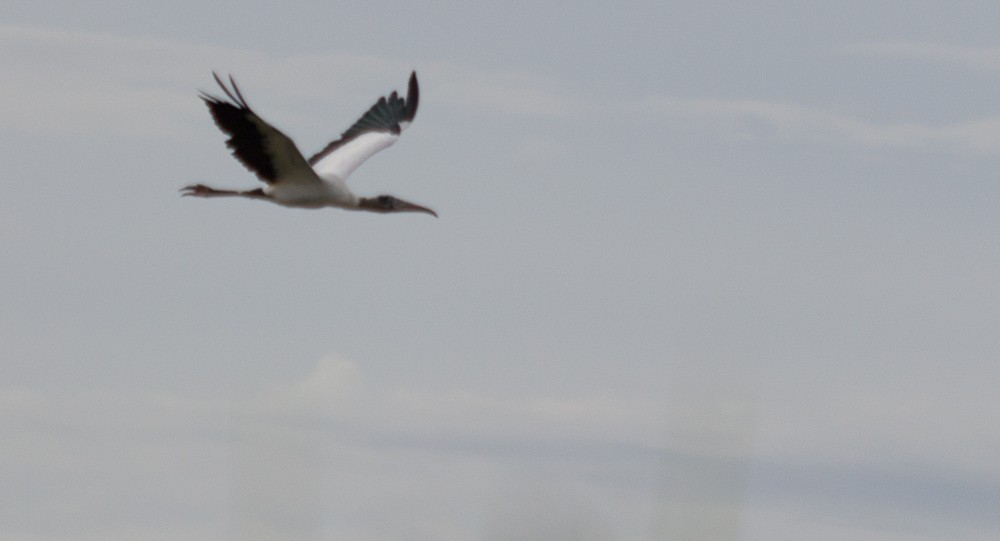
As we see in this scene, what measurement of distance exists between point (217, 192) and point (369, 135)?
312 inches

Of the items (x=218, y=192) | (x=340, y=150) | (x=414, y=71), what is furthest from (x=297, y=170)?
(x=414, y=71)

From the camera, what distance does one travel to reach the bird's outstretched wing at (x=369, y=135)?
37728 millimetres

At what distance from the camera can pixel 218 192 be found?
32719 mm

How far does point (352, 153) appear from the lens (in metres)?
38.7

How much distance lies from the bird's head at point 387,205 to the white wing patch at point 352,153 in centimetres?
75

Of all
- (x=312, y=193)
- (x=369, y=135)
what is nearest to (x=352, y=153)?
(x=369, y=135)

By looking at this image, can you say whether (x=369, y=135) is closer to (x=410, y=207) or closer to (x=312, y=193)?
(x=410, y=207)

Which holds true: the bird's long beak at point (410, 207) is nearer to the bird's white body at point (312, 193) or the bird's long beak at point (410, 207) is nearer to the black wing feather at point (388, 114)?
the bird's white body at point (312, 193)

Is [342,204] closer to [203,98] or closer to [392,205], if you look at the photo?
[392,205]

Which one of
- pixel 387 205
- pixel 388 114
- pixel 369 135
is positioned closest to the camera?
pixel 387 205

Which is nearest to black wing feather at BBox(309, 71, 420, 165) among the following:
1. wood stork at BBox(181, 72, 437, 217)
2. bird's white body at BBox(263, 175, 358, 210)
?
wood stork at BBox(181, 72, 437, 217)

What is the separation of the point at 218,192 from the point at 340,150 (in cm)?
654

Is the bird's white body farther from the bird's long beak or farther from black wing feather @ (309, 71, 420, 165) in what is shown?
black wing feather @ (309, 71, 420, 165)

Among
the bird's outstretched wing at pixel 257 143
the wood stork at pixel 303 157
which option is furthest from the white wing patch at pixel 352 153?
the bird's outstretched wing at pixel 257 143
